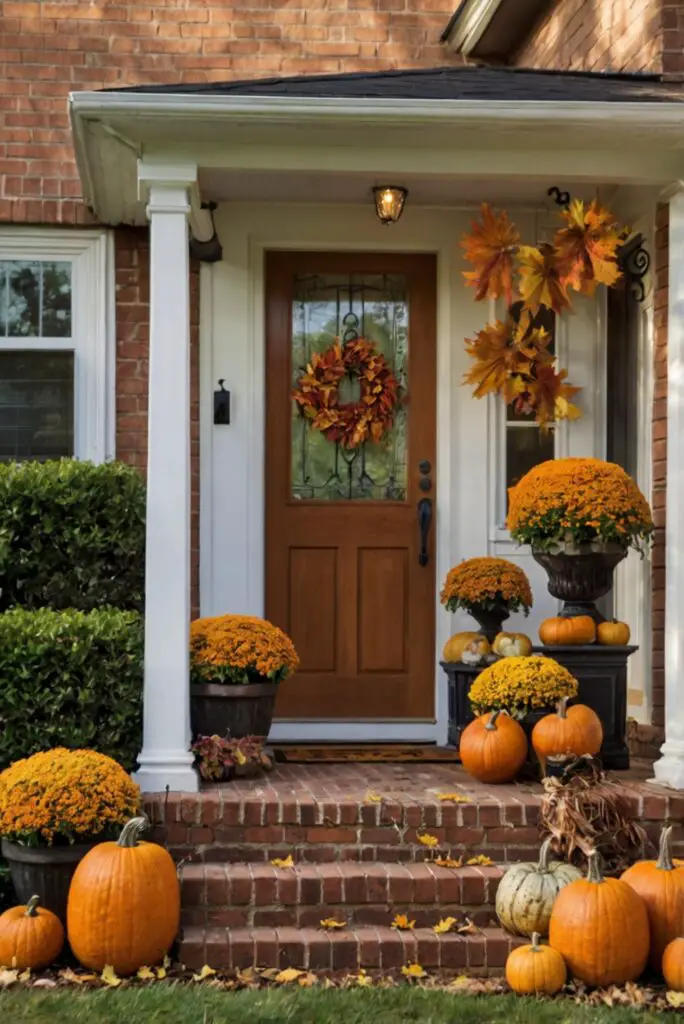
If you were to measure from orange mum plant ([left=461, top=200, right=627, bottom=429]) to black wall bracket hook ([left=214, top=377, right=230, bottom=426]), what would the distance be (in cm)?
123

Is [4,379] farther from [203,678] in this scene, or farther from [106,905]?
[106,905]

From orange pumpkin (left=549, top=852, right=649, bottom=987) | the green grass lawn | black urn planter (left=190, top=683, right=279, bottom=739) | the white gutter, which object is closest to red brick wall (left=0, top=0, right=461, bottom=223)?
the white gutter

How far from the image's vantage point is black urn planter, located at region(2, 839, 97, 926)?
4.66 m

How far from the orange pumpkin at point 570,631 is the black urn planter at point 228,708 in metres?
1.28

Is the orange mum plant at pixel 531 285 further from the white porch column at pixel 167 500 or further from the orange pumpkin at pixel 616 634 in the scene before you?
the white porch column at pixel 167 500

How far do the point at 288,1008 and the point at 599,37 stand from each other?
4.86 metres

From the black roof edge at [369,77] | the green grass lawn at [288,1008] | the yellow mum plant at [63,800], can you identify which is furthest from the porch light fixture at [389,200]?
the green grass lawn at [288,1008]

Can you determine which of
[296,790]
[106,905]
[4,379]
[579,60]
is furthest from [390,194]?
[106,905]

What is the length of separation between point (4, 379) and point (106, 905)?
3.42 meters

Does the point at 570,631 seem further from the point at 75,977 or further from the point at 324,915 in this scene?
the point at 75,977

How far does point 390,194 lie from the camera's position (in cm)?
612


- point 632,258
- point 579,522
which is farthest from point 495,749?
point 632,258

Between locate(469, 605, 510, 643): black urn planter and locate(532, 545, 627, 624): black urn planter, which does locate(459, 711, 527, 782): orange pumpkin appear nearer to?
locate(532, 545, 627, 624): black urn planter

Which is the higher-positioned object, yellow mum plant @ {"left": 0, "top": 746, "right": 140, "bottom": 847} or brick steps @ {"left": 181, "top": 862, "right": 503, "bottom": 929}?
yellow mum plant @ {"left": 0, "top": 746, "right": 140, "bottom": 847}
